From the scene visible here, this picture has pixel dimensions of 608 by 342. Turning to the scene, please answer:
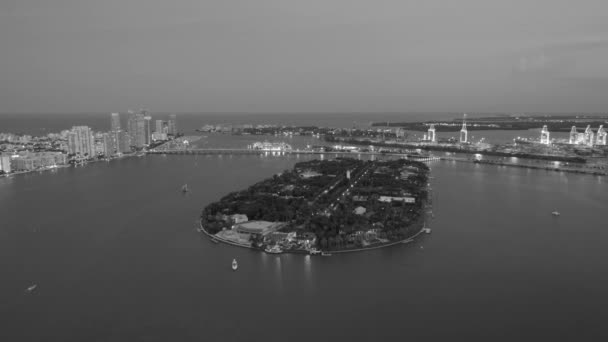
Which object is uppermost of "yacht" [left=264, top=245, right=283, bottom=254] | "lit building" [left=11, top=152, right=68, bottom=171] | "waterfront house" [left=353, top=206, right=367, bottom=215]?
"lit building" [left=11, top=152, right=68, bottom=171]

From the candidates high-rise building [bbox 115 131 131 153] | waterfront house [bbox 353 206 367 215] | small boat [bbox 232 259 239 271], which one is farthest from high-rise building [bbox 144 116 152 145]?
small boat [bbox 232 259 239 271]

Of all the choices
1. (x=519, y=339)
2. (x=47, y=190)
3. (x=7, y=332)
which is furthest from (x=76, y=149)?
(x=519, y=339)

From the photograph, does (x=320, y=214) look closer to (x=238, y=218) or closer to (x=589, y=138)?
(x=238, y=218)

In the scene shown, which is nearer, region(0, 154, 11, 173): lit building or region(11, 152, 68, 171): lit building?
region(0, 154, 11, 173): lit building

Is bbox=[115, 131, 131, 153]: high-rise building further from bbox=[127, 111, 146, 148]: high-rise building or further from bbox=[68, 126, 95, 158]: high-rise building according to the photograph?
bbox=[68, 126, 95, 158]: high-rise building

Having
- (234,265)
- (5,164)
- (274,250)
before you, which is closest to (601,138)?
(274,250)

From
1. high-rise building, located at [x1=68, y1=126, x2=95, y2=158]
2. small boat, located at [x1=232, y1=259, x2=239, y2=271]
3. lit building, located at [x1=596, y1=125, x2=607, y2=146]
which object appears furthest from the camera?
lit building, located at [x1=596, y1=125, x2=607, y2=146]

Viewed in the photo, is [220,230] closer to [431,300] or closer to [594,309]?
[431,300]
